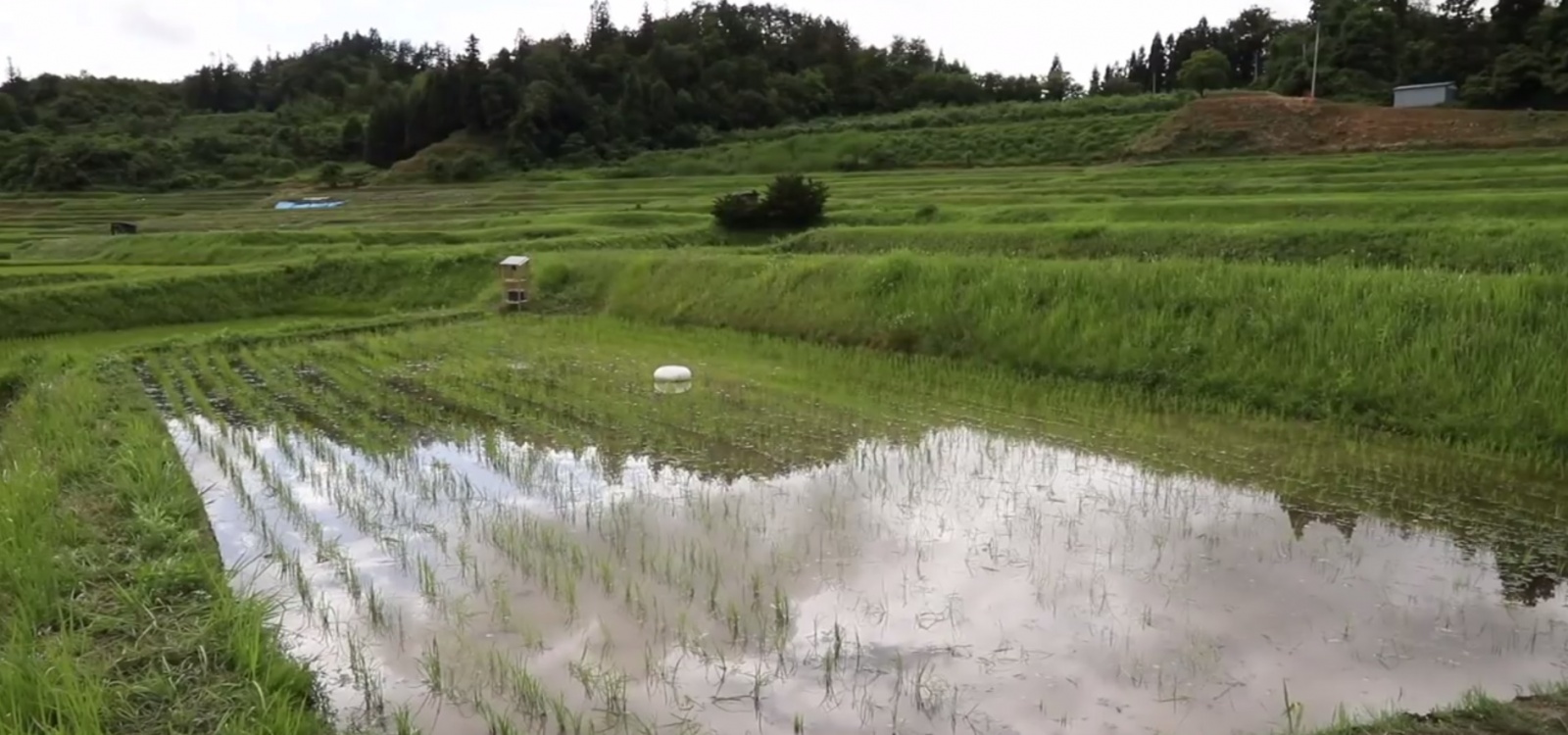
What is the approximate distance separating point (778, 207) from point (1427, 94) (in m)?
23.8

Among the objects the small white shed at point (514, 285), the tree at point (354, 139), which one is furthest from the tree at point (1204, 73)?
the tree at point (354, 139)

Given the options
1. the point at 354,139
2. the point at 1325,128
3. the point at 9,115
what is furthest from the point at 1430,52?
the point at 9,115

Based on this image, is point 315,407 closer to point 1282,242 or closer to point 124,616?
point 124,616

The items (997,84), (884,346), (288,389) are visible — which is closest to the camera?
(288,389)

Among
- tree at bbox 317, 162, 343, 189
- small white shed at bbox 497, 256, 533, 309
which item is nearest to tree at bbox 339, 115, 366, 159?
tree at bbox 317, 162, 343, 189

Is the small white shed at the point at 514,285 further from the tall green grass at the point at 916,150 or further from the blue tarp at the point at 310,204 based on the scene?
the tall green grass at the point at 916,150

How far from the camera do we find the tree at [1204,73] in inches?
1704

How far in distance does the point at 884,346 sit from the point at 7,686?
8431 millimetres

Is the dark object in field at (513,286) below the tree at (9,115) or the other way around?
below

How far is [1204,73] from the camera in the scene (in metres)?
43.3

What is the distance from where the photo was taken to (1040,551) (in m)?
5.11

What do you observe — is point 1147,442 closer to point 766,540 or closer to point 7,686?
point 766,540

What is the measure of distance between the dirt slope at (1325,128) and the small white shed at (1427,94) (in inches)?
186

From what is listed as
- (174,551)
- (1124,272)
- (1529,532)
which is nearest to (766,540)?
A: (174,551)
